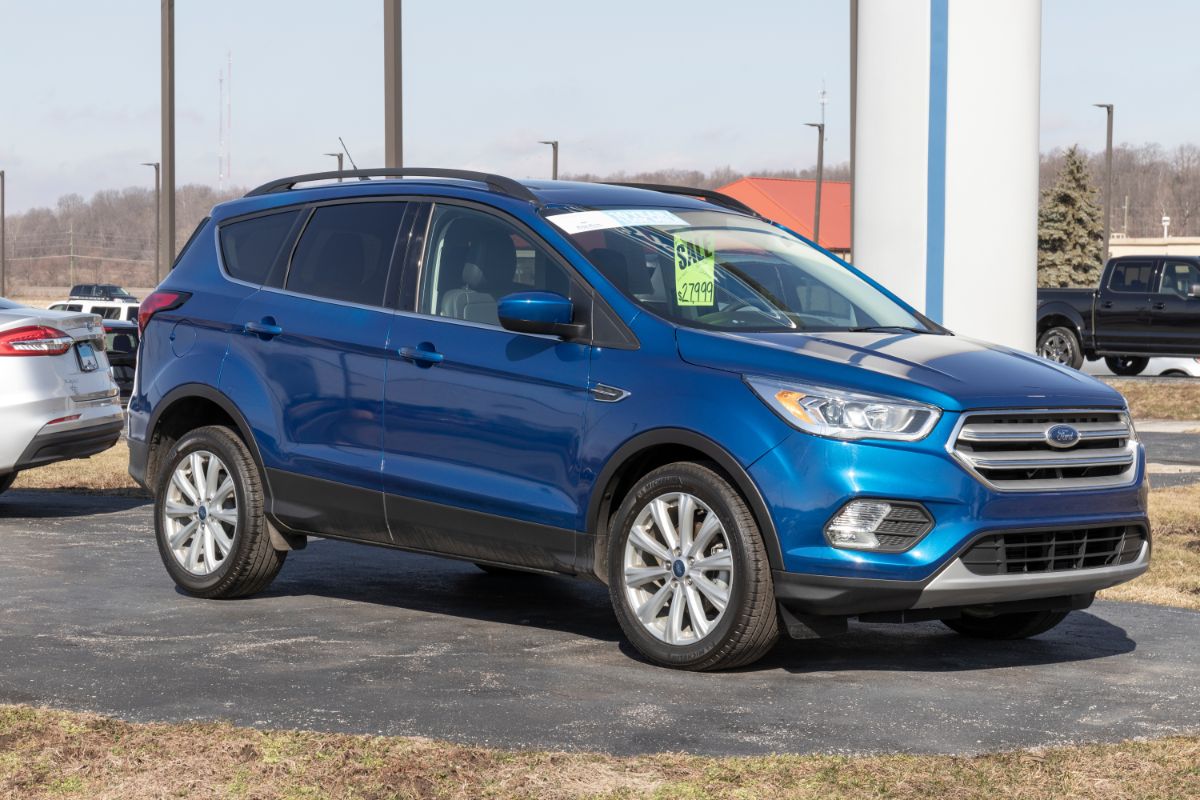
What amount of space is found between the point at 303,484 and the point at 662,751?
312 centimetres

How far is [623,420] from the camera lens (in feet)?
22.0

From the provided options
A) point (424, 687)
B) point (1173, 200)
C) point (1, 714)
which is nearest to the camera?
point (1, 714)

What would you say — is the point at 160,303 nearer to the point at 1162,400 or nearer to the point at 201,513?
the point at 201,513

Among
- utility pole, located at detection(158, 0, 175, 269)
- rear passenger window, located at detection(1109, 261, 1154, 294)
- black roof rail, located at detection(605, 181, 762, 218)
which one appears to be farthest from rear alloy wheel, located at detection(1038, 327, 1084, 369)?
black roof rail, located at detection(605, 181, 762, 218)

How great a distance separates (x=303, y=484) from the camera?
7.94 m

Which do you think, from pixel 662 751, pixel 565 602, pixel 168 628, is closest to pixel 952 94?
pixel 565 602

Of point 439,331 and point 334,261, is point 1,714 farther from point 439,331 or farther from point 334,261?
point 334,261

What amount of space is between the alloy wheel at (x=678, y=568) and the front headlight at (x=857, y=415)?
1.75 ft

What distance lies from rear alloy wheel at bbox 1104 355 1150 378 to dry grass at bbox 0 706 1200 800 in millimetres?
28055

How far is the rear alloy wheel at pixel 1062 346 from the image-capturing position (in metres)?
30.7

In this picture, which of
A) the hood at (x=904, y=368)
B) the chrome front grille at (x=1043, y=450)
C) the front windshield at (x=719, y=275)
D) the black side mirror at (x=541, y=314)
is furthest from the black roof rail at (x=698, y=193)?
the chrome front grille at (x=1043, y=450)

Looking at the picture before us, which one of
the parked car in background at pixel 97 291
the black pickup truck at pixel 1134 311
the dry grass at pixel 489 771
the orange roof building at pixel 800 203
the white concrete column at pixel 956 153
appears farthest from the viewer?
the orange roof building at pixel 800 203

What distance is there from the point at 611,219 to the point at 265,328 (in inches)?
70.1

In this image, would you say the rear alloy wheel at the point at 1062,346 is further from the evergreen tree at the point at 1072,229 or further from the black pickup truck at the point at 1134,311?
the evergreen tree at the point at 1072,229
